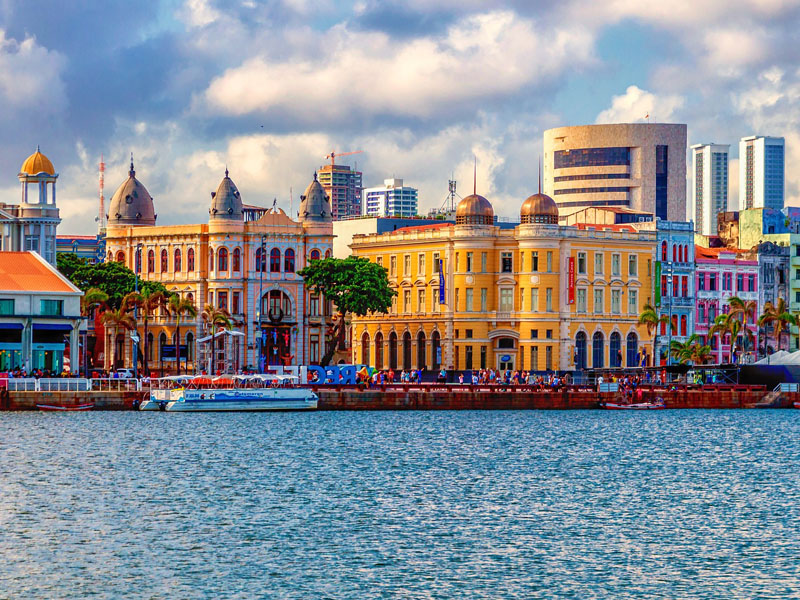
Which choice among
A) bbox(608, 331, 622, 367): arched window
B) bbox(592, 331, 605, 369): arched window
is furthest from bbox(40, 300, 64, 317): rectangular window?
bbox(608, 331, 622, 367): arched window

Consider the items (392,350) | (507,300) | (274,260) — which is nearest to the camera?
(507,300)

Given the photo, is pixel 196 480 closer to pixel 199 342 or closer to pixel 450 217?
pixel 199 342

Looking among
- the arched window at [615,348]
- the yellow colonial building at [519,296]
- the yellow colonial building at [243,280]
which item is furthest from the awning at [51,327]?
the arched window at [615,348]

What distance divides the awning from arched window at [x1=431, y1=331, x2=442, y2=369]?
38429mm

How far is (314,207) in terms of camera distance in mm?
158625

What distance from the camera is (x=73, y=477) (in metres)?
75.3

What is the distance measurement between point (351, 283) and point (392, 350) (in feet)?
40.2

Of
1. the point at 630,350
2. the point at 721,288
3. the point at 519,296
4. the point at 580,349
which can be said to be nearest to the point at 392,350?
the point at 519,296

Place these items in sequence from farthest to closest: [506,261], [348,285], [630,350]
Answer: [630,350] < [506,261] < [348,285]

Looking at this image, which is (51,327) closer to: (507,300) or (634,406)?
(634,406)

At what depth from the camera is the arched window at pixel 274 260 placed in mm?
155238

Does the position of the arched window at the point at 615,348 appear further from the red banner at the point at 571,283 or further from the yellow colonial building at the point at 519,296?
the red banner at the point at 571,283

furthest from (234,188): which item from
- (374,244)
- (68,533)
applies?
(68,533)

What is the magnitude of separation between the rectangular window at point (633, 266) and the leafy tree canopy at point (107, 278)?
42.3m
